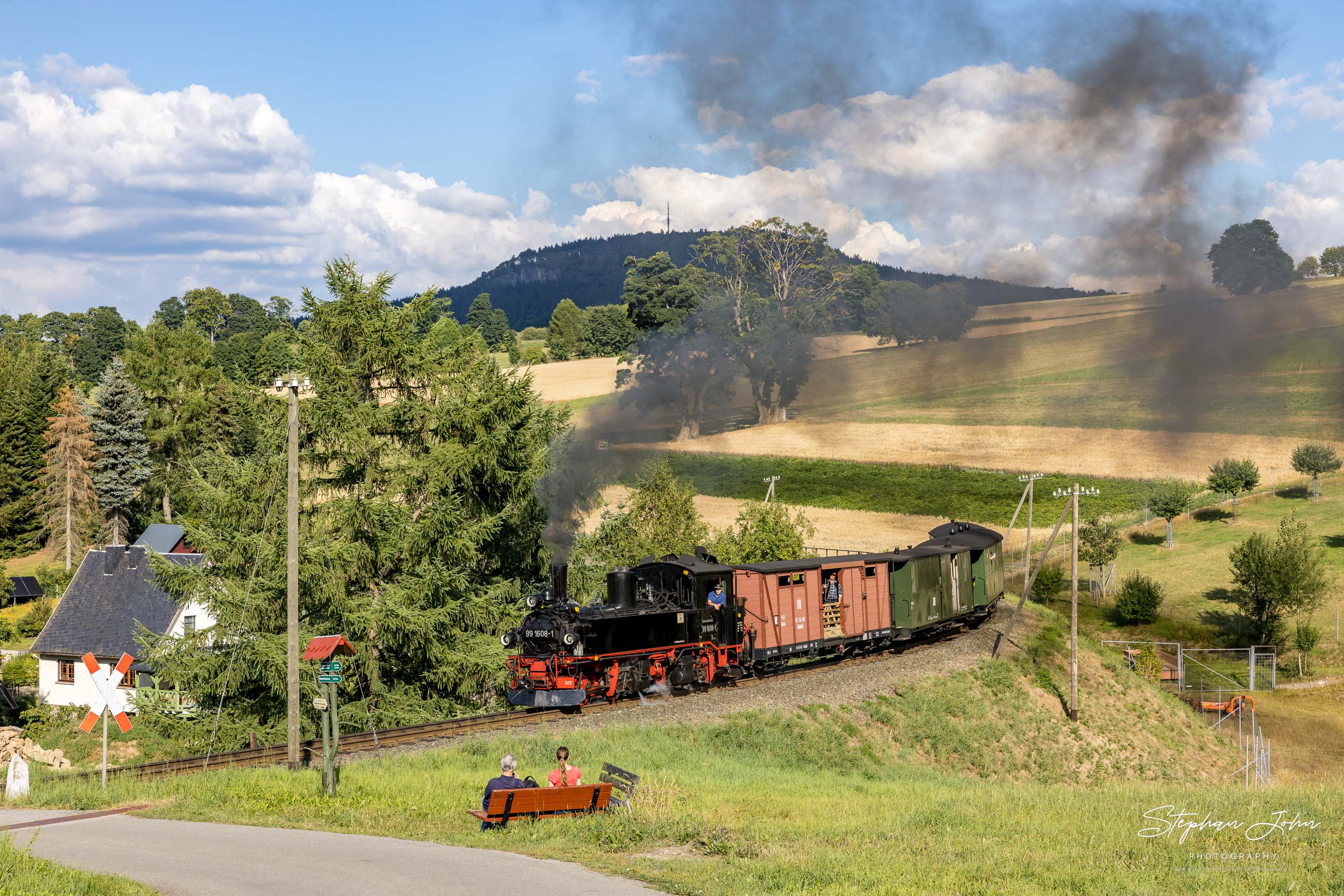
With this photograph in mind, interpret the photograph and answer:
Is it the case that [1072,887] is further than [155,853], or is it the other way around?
[155,853]

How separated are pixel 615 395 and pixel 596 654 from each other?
905 inches

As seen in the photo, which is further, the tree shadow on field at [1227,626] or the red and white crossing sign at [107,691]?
the tree shadow on field at [1227,626]

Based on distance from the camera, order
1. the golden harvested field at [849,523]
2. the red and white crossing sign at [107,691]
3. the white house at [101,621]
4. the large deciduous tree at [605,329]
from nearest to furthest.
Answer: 1. the red and white crossing sign at [107,691]
2. the white house at [101,621]
3. the golden harvested field at [849,523]
4. the large deciduous tree at [605,329]

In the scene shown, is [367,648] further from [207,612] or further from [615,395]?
[615,395]

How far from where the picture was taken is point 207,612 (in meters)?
36.9

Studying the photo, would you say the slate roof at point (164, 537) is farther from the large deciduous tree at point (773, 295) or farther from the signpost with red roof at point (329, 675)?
the signpost with red roof at point (329, 675)

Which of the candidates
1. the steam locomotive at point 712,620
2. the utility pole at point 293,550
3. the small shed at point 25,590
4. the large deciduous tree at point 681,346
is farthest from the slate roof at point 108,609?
the utility pole at point 293,550

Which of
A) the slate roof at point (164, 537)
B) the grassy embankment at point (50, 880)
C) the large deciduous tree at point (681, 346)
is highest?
the large deciduous tree at point (681, 346)

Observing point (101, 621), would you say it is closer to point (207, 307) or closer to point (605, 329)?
point (605, 329)

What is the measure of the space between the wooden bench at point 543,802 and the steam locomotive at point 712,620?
33.2 ft

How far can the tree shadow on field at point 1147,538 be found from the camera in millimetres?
74688

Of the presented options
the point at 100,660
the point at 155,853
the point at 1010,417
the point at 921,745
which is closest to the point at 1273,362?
the point at 155,853

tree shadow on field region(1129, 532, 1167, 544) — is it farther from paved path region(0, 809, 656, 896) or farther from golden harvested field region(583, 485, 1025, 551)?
paved path region(0, 809, 656, 896)

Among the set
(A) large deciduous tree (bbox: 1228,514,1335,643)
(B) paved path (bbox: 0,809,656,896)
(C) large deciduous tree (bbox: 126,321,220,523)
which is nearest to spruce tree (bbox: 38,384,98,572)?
(C) large deciduous tree (bbox: 126,321,220,523)
